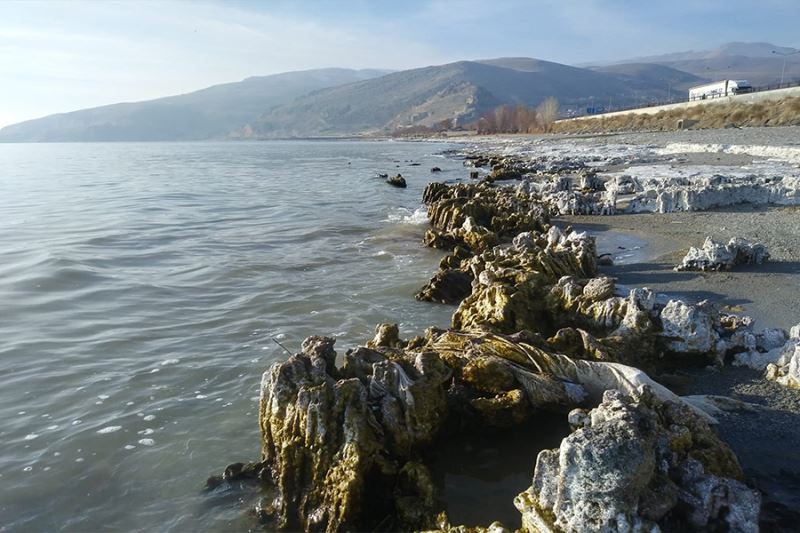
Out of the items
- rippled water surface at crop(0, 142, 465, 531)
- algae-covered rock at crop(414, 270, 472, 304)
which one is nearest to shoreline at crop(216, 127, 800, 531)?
rippled water surface at crop(0, 142, 465, 531)

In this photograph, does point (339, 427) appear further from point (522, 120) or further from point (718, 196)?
point (522, 120)

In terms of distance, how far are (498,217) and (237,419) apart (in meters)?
9.38

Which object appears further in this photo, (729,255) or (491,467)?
(729,255)

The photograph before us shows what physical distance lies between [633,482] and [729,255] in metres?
6.47

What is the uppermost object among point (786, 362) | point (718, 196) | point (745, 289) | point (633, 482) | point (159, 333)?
point (633, 482)

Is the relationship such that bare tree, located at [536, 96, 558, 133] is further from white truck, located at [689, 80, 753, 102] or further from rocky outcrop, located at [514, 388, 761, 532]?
rocky outcrop, located at [514, 388, 761, 532]

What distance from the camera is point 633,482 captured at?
8.77 ft

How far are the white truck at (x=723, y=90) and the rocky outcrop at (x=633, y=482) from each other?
67305mm

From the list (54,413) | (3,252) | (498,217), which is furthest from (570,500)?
(3,252)

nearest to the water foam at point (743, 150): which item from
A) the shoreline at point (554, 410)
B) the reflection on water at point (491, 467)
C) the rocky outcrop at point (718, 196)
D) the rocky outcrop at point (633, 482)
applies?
the rocky outcrop at point (718, 196)

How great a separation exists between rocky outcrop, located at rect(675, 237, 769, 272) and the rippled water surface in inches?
146

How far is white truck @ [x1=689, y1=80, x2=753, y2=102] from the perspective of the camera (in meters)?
64.8

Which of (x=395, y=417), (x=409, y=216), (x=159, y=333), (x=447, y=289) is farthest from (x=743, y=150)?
(x=395, y=417)

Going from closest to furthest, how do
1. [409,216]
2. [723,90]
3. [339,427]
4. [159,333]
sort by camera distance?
1. [339,427]
2. [159,333]
3. [409,216]
4. [723,90]
